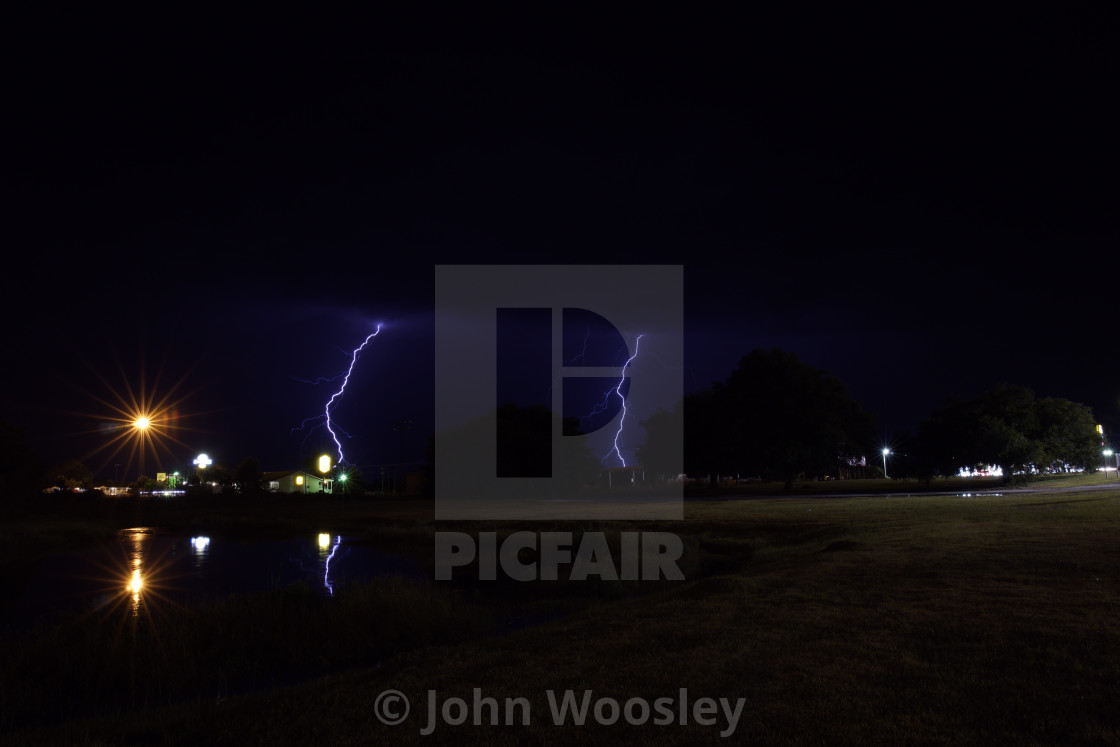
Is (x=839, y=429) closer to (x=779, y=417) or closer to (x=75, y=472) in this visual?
(x=779, y=417)

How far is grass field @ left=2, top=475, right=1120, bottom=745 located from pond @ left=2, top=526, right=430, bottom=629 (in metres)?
3.61

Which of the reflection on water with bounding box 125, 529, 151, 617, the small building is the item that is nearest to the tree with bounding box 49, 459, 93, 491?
the small building

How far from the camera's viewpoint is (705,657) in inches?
253

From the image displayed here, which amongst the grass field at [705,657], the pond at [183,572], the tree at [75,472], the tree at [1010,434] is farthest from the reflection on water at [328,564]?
the tree at [75,472]

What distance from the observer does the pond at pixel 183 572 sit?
15.5m

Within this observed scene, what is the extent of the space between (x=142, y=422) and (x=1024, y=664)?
283 ft

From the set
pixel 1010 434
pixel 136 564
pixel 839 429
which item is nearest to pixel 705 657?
pixel 136 564

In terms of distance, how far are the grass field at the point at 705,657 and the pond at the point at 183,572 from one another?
3.61 metres

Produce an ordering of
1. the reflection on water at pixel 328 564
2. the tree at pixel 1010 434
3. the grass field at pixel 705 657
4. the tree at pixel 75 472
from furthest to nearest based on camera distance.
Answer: the tree at pixel 75 472 < the tree at pixel 1010 434 < the reflection on water at pixel 328 564 < the grass field at pixel 705 657

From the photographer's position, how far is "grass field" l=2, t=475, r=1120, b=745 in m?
4.87

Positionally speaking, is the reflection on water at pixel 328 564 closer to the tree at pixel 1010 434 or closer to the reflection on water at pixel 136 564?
the reflection on water at pixel 136 564

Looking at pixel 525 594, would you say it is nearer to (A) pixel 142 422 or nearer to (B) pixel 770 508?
(B) pixel 770 508

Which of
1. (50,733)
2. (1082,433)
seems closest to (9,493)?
(50,733)

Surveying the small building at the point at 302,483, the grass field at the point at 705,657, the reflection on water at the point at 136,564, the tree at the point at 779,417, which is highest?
the tree at the point at 779,417
